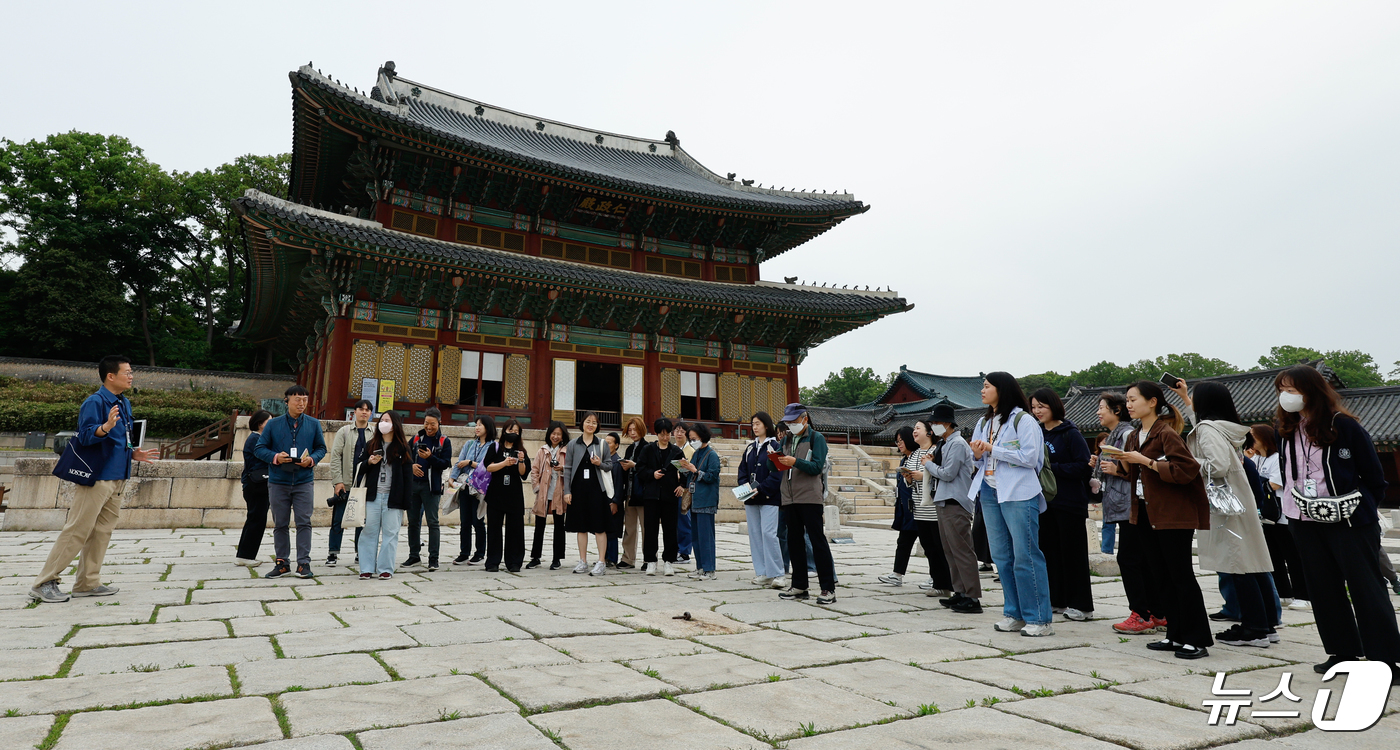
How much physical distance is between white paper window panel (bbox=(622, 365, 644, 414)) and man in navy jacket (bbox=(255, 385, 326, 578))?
485 inches

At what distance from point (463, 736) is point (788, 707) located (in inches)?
47.9

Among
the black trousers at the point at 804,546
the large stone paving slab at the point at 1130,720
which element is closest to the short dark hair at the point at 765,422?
the black trousers at the point at 804,546

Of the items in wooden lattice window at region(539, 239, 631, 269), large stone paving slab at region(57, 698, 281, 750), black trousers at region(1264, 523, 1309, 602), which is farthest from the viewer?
wooden lattice window at region(539, 239, 631, 269)

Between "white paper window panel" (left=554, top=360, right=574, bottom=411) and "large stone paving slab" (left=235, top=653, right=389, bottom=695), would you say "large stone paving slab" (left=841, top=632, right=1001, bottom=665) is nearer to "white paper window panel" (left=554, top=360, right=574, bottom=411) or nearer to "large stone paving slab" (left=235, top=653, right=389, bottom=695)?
"large stone paving slab" (left=235, top=653, right=389, bottom=695)

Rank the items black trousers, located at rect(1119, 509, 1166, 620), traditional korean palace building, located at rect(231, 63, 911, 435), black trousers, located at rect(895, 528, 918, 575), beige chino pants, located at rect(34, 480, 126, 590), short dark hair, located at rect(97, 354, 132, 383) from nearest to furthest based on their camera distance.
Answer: black trousers, located at rect(1119, 509, 1166, 620) < beige chino pants, located at rect(34, 480, 126, 590) < short dark hair, located at rect(97, 354, 132, 383) < black trousers, located at rect(895, 528, 918, 575) < traditional korean palace building, located at rect(231, 63, 911, 435)

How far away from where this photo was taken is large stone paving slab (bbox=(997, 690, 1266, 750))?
2457mm

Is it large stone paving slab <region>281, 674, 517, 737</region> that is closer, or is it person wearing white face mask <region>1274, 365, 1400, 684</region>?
large stone paving slab <region>281, 674, 517, 737</region>

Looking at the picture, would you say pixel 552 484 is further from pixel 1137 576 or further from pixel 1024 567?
pixel 1137 576

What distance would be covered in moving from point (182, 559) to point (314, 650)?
4874mm

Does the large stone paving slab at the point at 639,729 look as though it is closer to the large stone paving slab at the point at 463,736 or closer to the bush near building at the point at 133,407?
the large stone paving slab at the point at 463,736

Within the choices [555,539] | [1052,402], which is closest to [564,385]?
[555,539]

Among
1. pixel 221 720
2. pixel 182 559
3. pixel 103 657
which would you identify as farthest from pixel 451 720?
pixel 182 559

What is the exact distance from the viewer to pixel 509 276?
1595cm

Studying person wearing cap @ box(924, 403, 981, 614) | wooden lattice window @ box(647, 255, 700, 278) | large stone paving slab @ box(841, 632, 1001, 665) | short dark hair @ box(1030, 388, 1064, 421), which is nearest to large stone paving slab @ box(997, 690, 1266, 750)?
large stone paving slab @ box(841, 632, 1001, 665)
